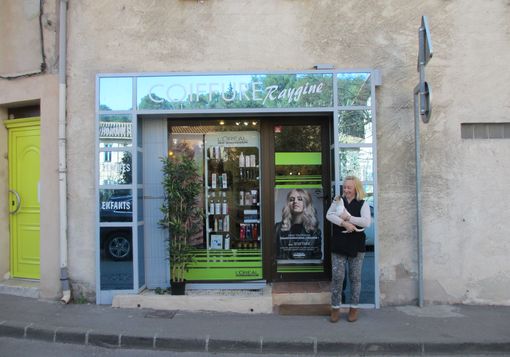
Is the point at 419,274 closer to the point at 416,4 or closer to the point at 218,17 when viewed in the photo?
the point at 416,4

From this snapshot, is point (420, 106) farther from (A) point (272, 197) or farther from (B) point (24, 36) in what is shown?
(B) point (24, 36)

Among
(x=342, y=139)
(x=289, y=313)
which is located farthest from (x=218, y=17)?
(x=289, y=313)

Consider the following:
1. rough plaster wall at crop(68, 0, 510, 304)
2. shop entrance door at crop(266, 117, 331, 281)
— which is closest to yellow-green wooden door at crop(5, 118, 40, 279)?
rough plaster wall at crop(68, 0, 510, 304)

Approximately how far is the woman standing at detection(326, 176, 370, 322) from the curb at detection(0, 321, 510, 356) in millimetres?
722

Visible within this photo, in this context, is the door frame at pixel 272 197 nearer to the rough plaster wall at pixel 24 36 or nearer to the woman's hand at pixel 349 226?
the woman's hand at pixel 349 226

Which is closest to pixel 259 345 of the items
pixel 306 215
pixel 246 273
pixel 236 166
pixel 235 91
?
pixel 246 273

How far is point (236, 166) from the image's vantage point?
7.11 metres

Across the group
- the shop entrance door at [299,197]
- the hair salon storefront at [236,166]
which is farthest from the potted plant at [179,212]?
the shop entrance door at [299,197]

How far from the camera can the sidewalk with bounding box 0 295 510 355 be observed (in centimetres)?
500

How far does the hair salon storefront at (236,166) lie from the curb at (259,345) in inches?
45.3

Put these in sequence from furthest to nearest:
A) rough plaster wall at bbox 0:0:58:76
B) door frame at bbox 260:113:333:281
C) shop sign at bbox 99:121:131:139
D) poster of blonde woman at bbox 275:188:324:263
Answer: poster of blonde woman at bbox 275:188:324:263 → door frame at bbox 260:113:333:281 → rough plaster wall at bbox 0:0:58:76 → shop sign at bbox 99:121:131:139

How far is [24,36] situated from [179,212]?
3.64 meters

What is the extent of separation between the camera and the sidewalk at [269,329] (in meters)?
5.00

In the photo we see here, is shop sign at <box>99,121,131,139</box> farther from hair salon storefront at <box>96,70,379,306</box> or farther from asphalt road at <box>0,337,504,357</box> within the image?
asphalt road at <box>0,337,504,357</box>
